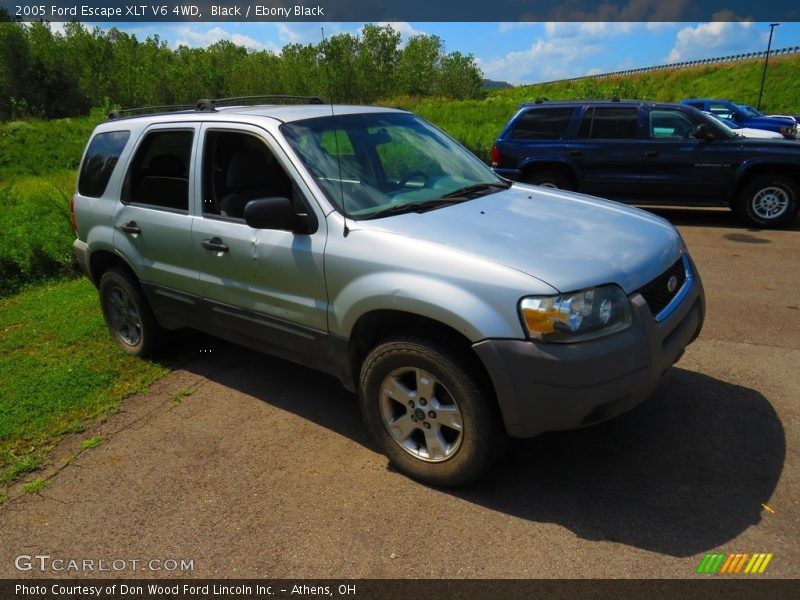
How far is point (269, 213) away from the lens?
127 inches

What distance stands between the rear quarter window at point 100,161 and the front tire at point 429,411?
287 centimetres

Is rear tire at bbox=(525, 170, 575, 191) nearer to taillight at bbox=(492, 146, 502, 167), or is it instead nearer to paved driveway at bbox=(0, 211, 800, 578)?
taillight at bbox=(492, 146, 502, 167)

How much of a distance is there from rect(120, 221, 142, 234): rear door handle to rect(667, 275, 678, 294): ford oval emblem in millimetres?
3520

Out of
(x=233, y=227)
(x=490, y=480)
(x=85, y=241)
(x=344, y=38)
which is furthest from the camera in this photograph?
(x=344, y=38)

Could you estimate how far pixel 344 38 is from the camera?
20.2 feet

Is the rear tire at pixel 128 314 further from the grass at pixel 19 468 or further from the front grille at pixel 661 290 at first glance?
the front grille at pixel 661 290

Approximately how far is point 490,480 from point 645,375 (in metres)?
0.97

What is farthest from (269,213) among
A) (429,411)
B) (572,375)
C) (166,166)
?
(572,375)

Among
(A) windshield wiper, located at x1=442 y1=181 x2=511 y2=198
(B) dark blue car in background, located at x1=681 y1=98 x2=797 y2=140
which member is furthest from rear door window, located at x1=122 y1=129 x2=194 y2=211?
(B) dark blue car in background, located at x1=681 y1=98 x2=797 y2=140

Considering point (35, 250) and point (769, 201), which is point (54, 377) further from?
point (769, 201)

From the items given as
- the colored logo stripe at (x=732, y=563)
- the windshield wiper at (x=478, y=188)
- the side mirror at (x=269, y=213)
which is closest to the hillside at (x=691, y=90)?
the windshield wiper at (x=478, y=188)

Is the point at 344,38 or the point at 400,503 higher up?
the point at 344,38
